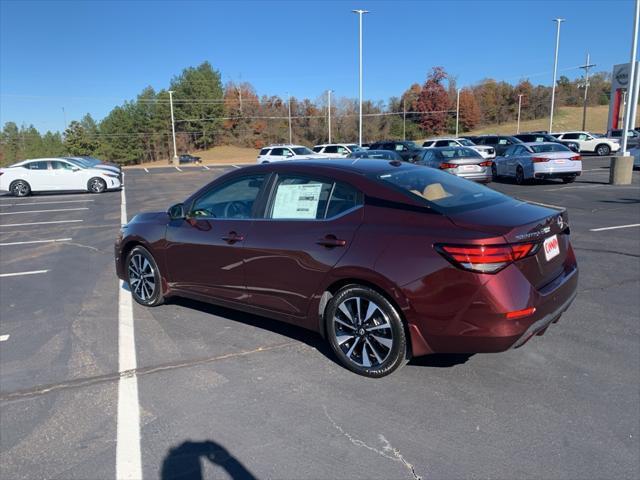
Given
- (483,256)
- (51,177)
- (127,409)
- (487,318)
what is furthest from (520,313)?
(51,177)

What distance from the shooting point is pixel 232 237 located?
4434 mm

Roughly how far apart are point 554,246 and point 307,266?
6.07ft

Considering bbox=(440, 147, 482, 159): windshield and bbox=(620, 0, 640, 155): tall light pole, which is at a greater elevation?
bbox=(620, 0, 640, 155): tall light pole

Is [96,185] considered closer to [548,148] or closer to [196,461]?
[548,148]

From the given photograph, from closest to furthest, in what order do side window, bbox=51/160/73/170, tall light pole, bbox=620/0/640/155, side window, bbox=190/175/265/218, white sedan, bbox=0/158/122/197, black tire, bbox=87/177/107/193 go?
side window, bbox=190/175/265/218 → tall light pole, bbox=620/0/640/155 → white sedan, bbox=0/158/122/197 → side window, bbox=51/160/73/170 → black tire, bbox=87/177/107/193

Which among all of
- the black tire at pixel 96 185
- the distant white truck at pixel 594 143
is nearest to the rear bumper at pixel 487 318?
the black tire at pixel 96 185

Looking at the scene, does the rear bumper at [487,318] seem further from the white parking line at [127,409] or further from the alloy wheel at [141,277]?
the alloy wheel at [141,277]

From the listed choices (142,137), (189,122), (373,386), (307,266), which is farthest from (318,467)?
(142,137)

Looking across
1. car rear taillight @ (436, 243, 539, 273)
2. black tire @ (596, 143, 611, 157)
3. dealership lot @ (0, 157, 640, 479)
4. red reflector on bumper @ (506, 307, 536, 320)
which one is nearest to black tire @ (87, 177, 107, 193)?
dealership lot @ (0, 157, 640, 479)

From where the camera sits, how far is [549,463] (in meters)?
2.71

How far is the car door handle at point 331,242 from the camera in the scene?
12.1 feet

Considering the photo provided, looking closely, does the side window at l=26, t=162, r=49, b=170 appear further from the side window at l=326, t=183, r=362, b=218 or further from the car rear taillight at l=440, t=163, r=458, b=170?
the side window at l=326, t=183, r=362, b=218

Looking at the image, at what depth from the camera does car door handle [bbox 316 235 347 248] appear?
12.1 ft

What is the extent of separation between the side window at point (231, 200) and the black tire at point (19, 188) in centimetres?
2048
